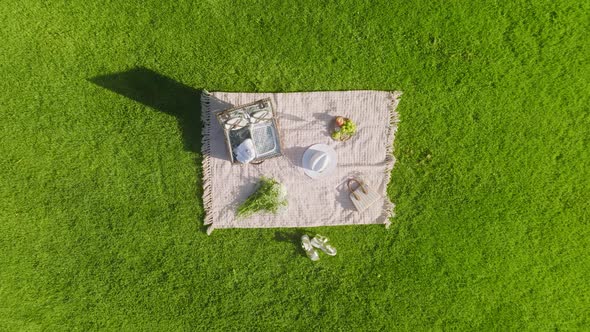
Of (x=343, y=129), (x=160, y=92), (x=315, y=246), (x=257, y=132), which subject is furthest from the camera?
(x=315, y=246)

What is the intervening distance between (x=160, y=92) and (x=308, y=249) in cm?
280

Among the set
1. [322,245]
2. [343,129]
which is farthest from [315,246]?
[343,129]

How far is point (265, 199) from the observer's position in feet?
13.9

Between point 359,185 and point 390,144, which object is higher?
point 390,144

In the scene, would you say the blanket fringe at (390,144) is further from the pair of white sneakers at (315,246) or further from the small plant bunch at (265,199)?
the small plant bunch at (265,199)

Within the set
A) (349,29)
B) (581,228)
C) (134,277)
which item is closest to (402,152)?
(349,29)

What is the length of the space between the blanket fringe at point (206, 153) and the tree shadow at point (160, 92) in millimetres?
88

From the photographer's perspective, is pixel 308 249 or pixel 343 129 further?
pixel 308 249

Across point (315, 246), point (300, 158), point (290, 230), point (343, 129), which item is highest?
point (343, 129)

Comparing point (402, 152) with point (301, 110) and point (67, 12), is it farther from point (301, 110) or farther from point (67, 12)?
point (67, 12)

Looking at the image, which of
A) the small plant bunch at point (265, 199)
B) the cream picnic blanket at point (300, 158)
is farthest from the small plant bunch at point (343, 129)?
the small plant bunch at point (265, 199)

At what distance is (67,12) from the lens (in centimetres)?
428

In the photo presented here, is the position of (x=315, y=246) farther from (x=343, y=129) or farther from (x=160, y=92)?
(x=160, y=92)

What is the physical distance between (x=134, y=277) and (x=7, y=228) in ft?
5.79
